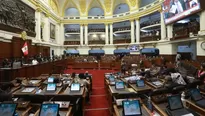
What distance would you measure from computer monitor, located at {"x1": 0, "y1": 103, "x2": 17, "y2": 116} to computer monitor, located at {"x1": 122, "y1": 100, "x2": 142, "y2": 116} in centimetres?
170

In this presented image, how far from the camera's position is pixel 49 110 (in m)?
2.26

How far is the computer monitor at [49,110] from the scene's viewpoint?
87.9 inches

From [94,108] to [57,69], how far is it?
23.6 ft

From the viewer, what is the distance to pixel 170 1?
11.1 m

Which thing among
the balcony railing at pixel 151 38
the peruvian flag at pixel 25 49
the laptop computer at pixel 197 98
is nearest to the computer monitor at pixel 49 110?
the laptop computer at pixel 197 98

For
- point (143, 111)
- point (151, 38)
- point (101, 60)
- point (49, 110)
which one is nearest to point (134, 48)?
point (151, 38)

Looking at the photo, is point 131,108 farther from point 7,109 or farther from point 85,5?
point 85,5

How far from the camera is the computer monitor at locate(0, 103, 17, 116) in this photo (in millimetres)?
2230

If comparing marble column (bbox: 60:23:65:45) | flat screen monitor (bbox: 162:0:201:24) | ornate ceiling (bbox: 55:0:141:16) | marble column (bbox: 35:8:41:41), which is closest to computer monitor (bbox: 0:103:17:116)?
flat screen monitor (bbox: 162:0:201:24)

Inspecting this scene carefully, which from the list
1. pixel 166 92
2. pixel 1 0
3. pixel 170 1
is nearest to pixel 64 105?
pixel 166 92

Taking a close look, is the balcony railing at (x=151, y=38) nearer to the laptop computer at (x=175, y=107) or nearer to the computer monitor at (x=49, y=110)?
the laptop computer at (x=175, y=107)

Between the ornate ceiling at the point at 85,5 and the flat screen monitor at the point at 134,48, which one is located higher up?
the ornate ceiling at the point at 85,5

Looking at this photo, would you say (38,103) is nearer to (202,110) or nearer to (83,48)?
(202,110)

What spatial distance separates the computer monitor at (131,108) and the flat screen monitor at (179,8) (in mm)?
8344
